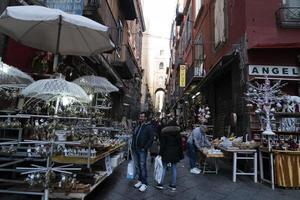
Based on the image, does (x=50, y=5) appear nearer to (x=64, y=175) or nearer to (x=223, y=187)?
(x=64, y=175)

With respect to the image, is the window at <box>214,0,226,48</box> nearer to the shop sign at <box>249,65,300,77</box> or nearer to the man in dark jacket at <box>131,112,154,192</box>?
the shop sign at <box>249,65,300,77</box>

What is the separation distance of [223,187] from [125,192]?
2.48 m

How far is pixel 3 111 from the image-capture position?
20.3 feet

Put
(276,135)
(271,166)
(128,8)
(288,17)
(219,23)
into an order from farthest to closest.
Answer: (128,8) < (219,23) < (288,17) < (276,135) < (271,166)

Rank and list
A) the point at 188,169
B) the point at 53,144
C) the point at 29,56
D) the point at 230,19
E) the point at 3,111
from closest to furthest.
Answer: the point at 53,144
the point at 3,111
the point at 29,56
the point at 188,169
the point at 230,19

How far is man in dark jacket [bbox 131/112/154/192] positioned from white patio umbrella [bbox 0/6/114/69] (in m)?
2.00

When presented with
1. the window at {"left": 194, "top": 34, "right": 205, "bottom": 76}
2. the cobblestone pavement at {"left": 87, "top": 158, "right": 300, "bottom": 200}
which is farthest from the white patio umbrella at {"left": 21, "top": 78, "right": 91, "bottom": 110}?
the window at {"left": 194, "top": 34, "right": 205, "bottom": 76}

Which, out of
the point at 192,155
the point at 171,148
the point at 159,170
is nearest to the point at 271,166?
the point at 171,148

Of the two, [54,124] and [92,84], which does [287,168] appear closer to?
[92,84]

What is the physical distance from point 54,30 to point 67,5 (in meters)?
2.87

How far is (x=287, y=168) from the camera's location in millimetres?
7109

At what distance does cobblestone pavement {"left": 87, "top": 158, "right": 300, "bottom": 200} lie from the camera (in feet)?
20.1

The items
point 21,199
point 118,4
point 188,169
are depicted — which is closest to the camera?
point 21,199

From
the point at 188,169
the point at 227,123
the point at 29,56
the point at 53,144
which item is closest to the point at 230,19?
the point at 227,123
